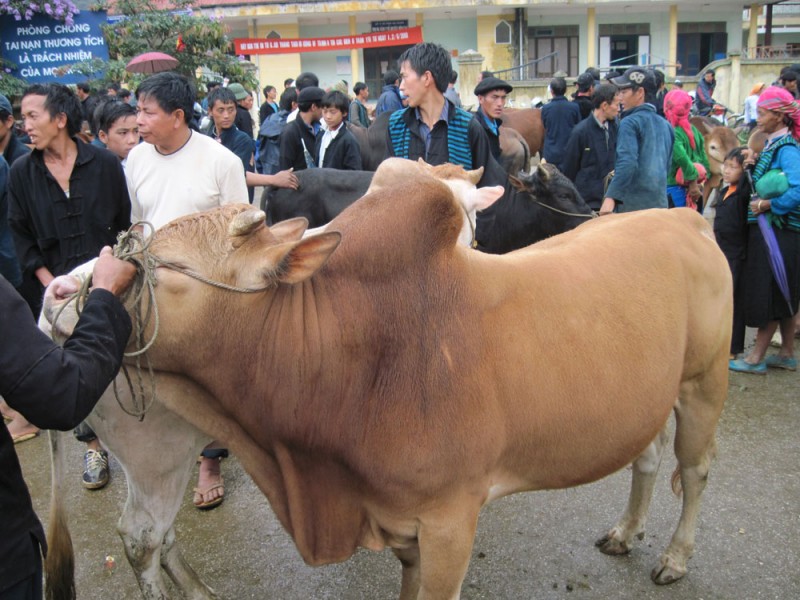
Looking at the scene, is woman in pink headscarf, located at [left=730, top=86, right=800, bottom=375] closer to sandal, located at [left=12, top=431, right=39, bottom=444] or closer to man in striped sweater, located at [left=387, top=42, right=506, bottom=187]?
man in striped sweater, located at [left=387, top=42, right=506, bottom=187]

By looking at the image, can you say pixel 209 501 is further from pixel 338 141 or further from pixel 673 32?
pixel 673 32

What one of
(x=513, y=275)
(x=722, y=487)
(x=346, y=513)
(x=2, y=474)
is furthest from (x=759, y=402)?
(x=2, y=474)

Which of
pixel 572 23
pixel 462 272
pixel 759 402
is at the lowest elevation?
pixel 759 402

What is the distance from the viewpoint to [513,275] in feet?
7.88

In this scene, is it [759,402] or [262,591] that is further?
[759,402]

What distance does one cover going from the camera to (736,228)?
17.9ft

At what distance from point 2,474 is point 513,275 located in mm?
1574

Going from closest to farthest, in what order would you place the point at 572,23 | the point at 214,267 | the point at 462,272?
the point at 214,267 → the point at 462,272 → the point at 572,23

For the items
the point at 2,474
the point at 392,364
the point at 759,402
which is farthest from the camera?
the point at 759,402

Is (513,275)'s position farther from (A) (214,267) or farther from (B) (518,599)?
(B) (518,599)

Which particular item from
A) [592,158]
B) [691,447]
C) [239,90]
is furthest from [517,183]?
[239,90]

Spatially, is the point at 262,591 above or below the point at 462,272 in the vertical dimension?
below

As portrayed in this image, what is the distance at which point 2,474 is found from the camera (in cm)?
Answer: 174

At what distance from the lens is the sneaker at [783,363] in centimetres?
533
